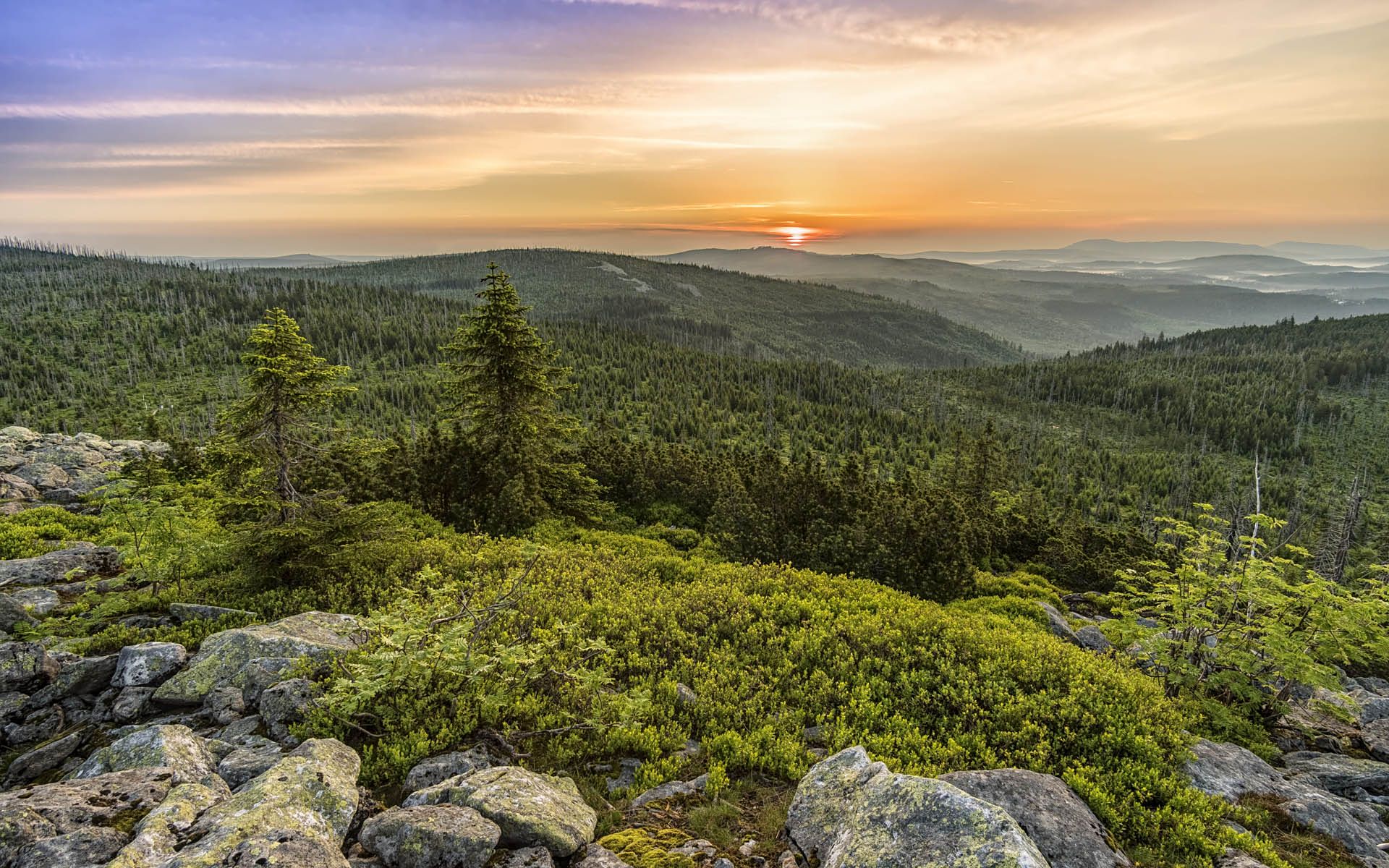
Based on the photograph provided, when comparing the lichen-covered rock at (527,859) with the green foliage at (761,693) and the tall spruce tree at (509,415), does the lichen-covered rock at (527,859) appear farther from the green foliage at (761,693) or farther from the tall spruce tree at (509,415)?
the tall spruce tree at (509,415)

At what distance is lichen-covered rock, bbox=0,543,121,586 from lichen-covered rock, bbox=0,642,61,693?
5.94 m

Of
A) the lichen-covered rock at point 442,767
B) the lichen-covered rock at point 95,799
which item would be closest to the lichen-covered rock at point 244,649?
the lichen-covered rock at point 95,799

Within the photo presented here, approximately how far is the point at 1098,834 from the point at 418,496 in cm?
2274

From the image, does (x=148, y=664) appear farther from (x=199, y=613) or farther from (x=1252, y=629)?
(x=1252, y=629)

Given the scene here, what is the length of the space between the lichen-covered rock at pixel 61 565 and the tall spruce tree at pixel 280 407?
17.0ft

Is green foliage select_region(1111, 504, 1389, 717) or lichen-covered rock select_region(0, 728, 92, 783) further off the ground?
lichen-covered rock select_region(0, 728, 92, 783)

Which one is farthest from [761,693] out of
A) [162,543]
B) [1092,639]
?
[1092,639]

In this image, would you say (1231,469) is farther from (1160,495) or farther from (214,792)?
(214,792)

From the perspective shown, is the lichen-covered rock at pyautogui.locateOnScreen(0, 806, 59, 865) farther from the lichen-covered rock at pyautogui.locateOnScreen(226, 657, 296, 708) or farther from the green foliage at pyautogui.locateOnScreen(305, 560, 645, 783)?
the lichen-covered rock at pyautogui.locateOnScreen(226, 657, 296, 708)

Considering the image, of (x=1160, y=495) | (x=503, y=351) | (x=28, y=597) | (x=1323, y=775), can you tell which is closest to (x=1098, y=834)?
(x=1323, y=775)

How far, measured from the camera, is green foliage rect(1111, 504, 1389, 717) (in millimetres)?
11453

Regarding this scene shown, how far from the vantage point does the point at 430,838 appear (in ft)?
18.9

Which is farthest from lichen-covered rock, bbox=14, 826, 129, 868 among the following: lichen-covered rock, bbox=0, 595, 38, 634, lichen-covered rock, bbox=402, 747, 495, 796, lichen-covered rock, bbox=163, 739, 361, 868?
lichen-covered rock, bbox=0, 595, 38, 634

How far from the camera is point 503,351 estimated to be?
2322cm
